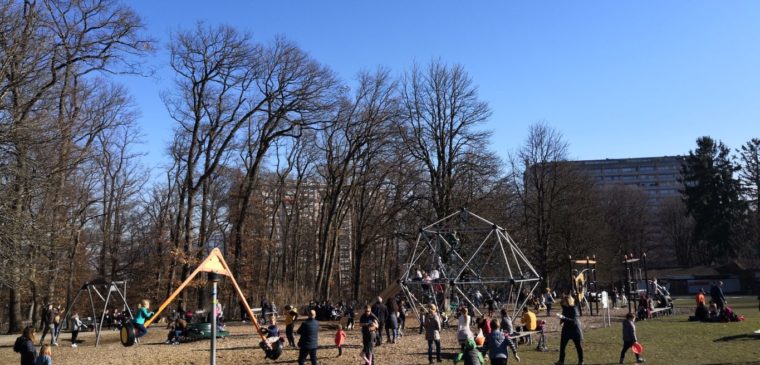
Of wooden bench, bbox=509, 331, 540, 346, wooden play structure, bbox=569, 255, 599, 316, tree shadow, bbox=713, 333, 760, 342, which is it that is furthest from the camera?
wooden play structure, bbox=569, 255, 599, 316

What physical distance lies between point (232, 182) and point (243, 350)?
31463 millimetres

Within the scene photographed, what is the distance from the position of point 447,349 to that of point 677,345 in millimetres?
6465

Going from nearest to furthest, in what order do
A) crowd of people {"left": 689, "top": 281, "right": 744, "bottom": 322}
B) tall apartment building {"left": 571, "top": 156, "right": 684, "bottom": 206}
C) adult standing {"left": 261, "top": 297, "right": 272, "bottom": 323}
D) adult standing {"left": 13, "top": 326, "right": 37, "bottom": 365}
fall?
adult standing {"left": 13, "top": 326, "right": 37, "bottom": 365} → crowd of people {"left": 689, "top": 281, "right": 744, "bottom": 322} → adult standing {"left": 261, "top": 297, "right": 272, "bottom": 323} → tall apartment building {"left": 571, "top": 156, "right": 684, "bottom": 206}

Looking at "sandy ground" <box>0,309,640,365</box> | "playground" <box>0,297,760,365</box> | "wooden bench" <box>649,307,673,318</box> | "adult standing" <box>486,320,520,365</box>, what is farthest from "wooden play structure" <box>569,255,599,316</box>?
"adult standing" <box>486,320,520,365</box>

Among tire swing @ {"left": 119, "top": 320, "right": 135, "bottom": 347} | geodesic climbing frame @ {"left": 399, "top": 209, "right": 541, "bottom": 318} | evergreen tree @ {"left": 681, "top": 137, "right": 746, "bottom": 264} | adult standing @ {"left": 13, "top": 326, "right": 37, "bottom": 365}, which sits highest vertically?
evergreen tree @ {"left": 681, "top": 137, "right": 746, "bottom": 264}

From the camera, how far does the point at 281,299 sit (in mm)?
38156

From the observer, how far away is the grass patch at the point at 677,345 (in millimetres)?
14773

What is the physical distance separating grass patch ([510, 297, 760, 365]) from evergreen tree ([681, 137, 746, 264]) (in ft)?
163

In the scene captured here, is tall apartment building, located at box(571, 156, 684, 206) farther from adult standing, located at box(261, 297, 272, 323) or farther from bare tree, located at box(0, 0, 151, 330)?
bare tree, located at box(0, 0, 151, 330)

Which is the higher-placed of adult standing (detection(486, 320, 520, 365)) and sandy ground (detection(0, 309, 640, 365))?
adult standing (detection(486, 320, 520, 365))

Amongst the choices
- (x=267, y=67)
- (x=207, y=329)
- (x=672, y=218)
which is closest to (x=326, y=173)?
(x=267, y=67)

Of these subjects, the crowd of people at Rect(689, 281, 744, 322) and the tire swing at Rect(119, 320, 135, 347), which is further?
the crowd of people at Rect(689, 281, 744, 322)

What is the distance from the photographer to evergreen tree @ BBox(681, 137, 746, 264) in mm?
68000

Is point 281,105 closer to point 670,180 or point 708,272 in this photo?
point 708,272
